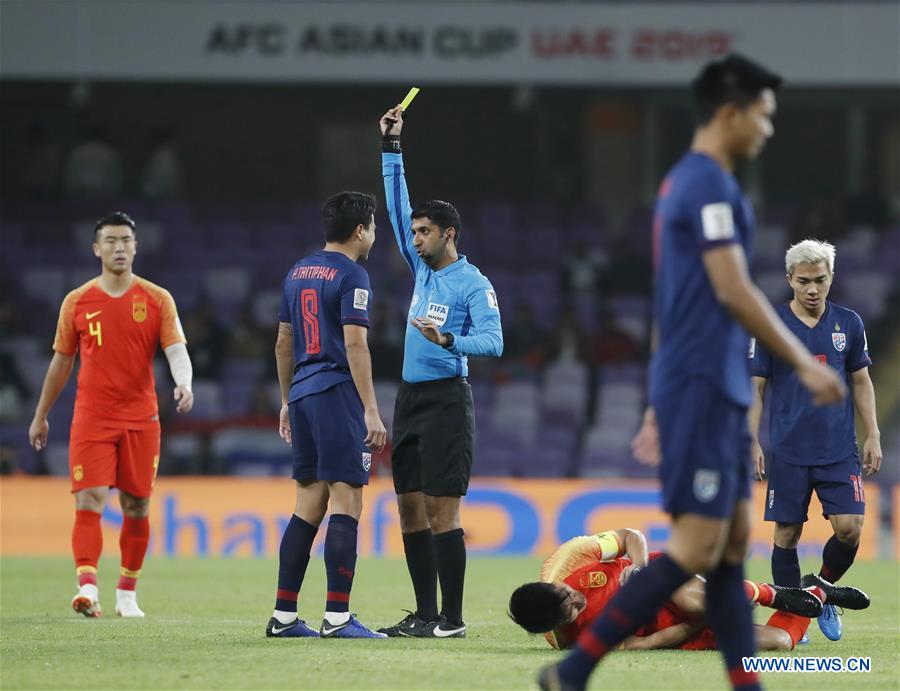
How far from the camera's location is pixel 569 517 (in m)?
16.1

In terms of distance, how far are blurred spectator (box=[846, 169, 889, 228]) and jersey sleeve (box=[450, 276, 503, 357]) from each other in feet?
53.2

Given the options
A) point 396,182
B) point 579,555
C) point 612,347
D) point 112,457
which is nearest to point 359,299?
point 396,182

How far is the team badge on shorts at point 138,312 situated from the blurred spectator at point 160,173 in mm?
13714

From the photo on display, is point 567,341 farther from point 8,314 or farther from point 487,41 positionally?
point 8,314

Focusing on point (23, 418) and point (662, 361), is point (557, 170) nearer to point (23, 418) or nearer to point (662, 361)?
point (23, 418)

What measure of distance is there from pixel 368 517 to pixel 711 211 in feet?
36.3

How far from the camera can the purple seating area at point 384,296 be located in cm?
1877

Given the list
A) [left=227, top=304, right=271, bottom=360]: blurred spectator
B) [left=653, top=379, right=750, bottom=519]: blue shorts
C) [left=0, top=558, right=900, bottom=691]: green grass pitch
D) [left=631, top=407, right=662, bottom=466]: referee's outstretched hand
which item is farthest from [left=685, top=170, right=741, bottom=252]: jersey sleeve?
[left=227, top=304, right=271, bottom=360]: blurred spectator

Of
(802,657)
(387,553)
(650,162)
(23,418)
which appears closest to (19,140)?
(23,418)

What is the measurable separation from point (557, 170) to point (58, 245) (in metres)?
7.95

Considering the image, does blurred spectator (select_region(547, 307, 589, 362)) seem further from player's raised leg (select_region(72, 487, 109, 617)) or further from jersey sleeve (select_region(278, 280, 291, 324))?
jersey sleeve (select_region(278, 280, 291, 324))

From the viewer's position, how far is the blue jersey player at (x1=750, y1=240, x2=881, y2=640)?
832cm

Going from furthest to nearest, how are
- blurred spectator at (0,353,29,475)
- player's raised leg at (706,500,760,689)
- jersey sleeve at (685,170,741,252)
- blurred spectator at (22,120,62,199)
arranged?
blurred spectator at (22,120,62,199) < blurred spectator at (0,353,29,475) < player's raised leg at (706,500,760,689) < jersey sleeve at (685,170,741,252)

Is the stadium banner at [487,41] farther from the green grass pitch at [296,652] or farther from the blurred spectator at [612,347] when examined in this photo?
the green grass pitch at [296,652]
